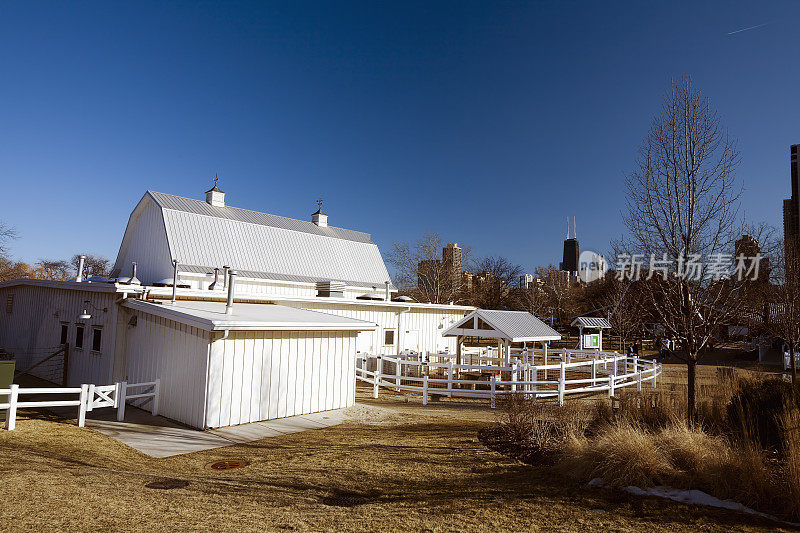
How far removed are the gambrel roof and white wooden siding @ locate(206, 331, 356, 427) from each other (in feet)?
40.7

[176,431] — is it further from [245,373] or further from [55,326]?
[55,326]

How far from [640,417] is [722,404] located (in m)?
1.73

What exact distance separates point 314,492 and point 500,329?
41.6ft

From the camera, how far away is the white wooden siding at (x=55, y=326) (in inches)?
548

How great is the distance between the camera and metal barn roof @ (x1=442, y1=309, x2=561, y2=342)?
60.1 ft

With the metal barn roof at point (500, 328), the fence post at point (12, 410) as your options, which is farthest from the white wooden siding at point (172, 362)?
the metal barn roof at point (500, 328)

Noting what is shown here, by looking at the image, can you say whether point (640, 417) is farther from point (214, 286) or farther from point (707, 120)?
point (214, 286)

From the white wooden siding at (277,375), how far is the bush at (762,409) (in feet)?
30.7

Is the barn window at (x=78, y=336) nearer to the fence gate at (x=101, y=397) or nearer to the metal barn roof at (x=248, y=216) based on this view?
the fence gate at (x=101, y=397)

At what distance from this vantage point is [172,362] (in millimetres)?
11938

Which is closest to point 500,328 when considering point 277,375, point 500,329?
point 500,329

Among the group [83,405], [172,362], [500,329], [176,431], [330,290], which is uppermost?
[330,290]

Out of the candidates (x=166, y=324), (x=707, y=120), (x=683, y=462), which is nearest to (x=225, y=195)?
(x=166, y=324)

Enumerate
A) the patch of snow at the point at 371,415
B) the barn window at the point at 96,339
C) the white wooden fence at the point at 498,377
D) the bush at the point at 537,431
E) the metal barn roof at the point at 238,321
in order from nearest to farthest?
the bush at the point at 537,431 < the metal barn roof at the point at 238,321 < the patch of snow at the point at 371,415 < the barn window at the point at 96,339 < the white wooden fence at the point at 498,377
